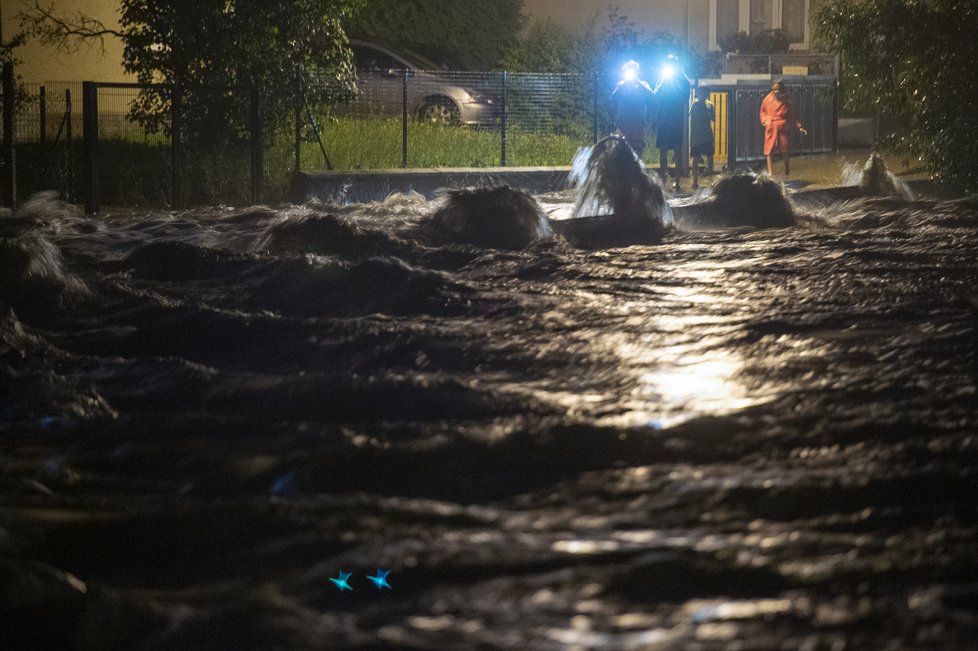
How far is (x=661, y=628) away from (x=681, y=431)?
2.26 meters

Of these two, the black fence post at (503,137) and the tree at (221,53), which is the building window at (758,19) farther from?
the tree at (221,53)

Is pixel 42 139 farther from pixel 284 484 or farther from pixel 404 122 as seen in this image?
pixel 284 484

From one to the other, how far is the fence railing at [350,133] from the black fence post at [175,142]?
0.02 metres

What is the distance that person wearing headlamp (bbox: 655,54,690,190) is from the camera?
2419 cm

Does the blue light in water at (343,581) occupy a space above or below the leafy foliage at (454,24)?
below

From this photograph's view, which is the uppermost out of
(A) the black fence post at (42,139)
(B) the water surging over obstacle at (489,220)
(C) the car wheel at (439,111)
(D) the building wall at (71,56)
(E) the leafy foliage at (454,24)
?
(E) the leafy foliage at (454,24)

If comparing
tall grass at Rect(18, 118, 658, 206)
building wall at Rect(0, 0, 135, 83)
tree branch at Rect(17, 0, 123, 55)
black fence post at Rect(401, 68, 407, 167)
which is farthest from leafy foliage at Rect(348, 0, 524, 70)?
black fence post at Rect(401, 68, 407, 167)

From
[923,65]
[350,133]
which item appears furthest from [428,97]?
[923,65]

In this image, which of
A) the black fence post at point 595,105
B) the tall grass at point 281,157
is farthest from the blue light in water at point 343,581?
the black fence post at point 595,105

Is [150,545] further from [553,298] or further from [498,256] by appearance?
[498,256]

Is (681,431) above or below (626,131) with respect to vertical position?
below

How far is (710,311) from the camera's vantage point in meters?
9.70

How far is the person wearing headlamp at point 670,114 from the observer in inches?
952

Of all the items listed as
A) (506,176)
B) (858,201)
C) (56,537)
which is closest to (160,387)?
(56,537)
